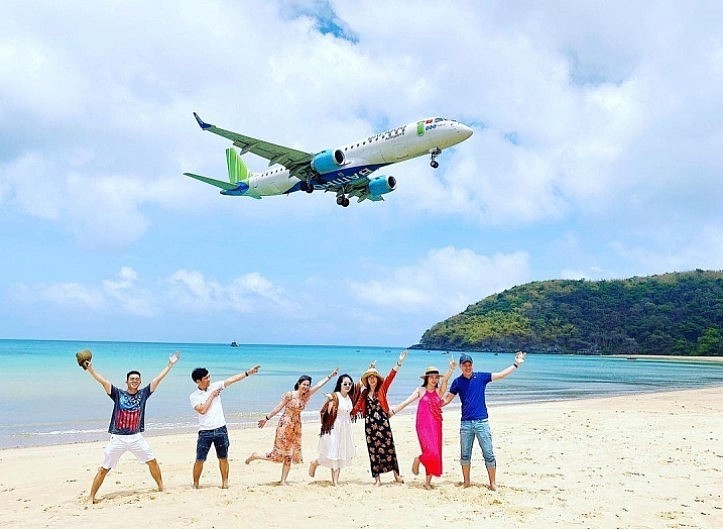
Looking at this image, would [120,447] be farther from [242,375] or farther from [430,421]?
[430,421]

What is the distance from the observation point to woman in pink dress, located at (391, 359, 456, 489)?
27.1 feet

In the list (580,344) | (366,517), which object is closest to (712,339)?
(580,344)

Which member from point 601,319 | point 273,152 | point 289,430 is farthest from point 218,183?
point 601,319

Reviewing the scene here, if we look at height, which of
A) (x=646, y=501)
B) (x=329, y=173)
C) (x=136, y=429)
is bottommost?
(x=646, y=501)

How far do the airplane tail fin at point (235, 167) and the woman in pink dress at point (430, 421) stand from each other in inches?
1170

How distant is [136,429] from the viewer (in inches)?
301

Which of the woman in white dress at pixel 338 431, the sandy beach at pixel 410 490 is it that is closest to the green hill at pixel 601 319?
the sandy beach at pixel 410 490

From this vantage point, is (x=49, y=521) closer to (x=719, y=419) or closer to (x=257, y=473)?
(x=257, y=473)

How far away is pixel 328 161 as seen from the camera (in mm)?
26641

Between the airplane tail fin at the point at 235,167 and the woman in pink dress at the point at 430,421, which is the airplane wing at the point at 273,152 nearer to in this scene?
the airplane tail fin at the point at 235,167

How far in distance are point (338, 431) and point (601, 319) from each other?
147m

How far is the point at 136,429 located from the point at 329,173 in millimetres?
20810

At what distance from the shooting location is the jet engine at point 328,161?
26641 mm

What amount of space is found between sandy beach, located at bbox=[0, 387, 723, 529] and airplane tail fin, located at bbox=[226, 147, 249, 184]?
25556 millimetres
